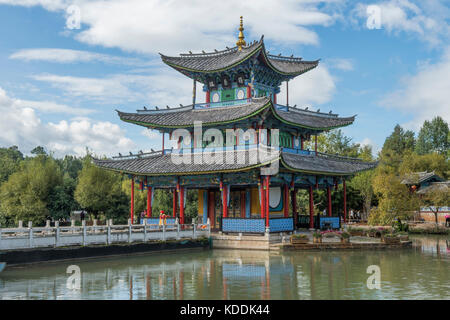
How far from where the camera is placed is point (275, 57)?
35.2 meters

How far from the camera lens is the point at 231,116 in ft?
95.7

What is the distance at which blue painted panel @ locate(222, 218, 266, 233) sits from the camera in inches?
1059

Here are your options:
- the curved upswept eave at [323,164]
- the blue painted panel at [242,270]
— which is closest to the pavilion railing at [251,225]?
the curved upswept eave at [323,164]

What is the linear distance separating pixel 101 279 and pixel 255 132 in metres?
14.6

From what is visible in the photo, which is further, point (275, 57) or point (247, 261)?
point (275, 57)

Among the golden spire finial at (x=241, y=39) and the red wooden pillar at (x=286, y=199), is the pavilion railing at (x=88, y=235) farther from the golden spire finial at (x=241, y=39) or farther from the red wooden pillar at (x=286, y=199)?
the golden spire finial at (x=241, y=39)

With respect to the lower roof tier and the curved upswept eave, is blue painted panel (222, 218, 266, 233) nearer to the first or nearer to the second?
the lower roof tier

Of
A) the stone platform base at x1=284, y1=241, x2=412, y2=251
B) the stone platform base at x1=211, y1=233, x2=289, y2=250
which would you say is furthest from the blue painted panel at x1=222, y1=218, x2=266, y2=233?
the stone platform base at x1=284, y1=241, x2=412, y2=251

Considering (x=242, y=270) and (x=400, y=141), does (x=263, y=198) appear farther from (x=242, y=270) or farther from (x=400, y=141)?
(x=400, y=141)

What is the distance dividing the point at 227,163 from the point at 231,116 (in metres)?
3.10

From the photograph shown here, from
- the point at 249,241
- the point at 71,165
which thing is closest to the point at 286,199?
the point at 249,241

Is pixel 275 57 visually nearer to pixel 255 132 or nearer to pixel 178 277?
pixel 255 132
